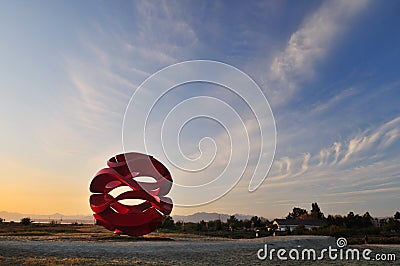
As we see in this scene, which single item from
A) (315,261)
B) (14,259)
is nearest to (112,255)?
(14,259)

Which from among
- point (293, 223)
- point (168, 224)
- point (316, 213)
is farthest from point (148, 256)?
point (316, 213)

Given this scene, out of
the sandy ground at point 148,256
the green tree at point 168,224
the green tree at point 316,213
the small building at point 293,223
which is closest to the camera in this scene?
the sandy ground at point 148,256

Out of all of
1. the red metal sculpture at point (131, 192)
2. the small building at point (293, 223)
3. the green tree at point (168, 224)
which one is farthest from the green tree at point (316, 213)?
the red metal sculpture at point (131, 192)

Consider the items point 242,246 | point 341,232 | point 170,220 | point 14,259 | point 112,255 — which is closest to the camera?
point 14,259

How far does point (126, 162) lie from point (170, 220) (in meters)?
20.6

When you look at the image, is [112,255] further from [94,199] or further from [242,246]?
[94,199]

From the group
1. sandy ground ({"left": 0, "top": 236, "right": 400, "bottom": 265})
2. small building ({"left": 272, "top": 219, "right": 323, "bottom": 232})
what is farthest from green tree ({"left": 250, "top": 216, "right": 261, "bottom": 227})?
sandy ground ({"left": 0, "top": 236, "right": 400, "bottom": 265})

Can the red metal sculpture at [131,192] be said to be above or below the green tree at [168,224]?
above

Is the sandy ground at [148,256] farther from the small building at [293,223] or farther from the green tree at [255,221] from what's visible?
the small building at [293,223]

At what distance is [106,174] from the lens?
20.9m

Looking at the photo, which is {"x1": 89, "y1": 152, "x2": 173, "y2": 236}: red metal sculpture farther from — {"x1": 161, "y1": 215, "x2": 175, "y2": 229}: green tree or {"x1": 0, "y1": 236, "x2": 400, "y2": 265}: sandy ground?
{"x1": 161, "y1": 215, "x2": 175, "y2": 229}: green tree

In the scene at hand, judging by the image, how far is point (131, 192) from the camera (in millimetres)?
20891

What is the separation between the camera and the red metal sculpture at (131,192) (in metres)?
20.9

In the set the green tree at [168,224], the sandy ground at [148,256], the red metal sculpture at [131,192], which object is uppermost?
the red metal sculpture at [131,192]
